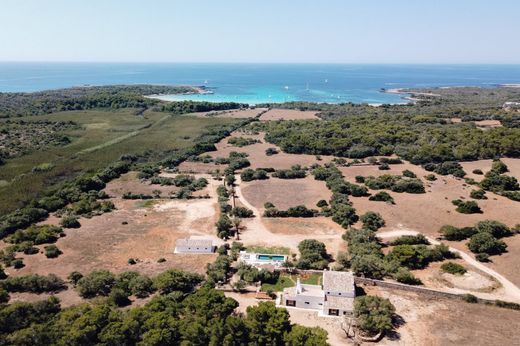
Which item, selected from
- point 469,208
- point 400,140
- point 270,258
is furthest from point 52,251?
point 400,140

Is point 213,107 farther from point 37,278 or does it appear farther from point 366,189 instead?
point 37,278

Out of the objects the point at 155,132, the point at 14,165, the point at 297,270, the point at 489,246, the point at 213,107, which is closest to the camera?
the point at 297,270

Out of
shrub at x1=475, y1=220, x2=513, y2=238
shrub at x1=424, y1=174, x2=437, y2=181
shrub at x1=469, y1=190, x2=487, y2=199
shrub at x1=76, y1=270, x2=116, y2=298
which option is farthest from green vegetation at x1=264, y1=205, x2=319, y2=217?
shrub at x1=424, y1=174, x2=437, y2=181

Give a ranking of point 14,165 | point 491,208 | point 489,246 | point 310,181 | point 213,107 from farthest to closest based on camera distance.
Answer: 1. point 213,107
2. point 14,165
3. point 310,181
4. point 491,208
5. point 489,246

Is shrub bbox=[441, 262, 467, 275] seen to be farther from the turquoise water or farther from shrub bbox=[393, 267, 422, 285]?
the turquoise water

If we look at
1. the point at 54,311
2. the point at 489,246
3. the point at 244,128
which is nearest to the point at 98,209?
the point at 54,311

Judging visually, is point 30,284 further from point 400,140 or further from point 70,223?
point 400,140
